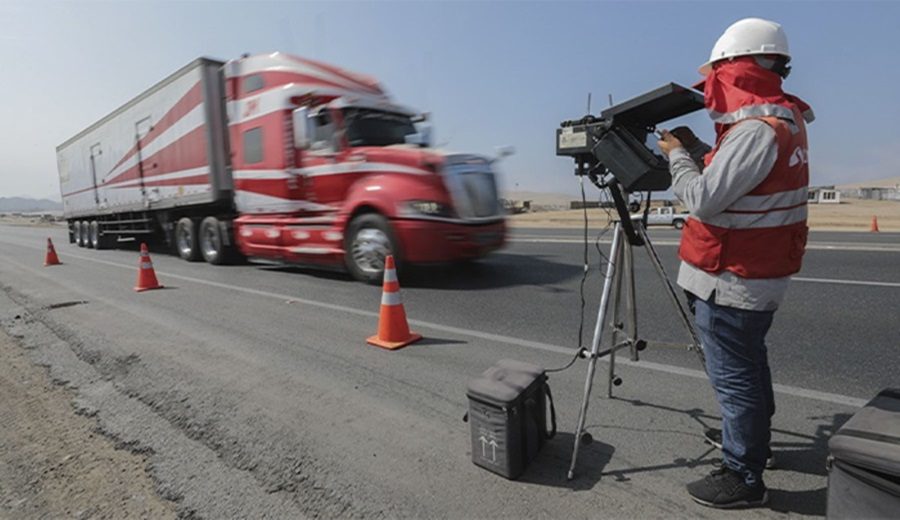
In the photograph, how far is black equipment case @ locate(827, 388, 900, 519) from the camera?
4.94 feet

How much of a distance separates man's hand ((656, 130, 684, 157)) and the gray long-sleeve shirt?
4 cm

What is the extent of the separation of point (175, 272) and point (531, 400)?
962 centimetres

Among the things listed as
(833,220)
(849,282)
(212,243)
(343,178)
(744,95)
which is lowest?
(849,282)

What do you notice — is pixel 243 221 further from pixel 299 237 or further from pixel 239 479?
pixel 239 479

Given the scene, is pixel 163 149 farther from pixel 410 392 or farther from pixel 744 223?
pixel 744 223

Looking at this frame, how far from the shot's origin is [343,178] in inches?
311

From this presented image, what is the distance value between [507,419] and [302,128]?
7298mm

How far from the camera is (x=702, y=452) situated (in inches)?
101

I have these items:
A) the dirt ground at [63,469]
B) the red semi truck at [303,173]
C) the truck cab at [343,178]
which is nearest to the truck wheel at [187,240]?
the red semi truck at [303,173]

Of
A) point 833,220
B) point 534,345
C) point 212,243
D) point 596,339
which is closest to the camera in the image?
point 596,339

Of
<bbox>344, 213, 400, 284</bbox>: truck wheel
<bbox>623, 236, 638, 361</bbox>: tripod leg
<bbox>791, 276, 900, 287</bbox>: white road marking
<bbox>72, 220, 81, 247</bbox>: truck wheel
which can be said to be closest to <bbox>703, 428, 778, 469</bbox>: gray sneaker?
<bbox>623, 236, 638, 361</bbox>: tripod leg

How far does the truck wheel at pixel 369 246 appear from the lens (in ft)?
24.2

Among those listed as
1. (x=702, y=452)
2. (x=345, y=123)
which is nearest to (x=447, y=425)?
(x=702, y=452)

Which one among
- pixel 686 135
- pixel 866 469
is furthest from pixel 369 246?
pixel 866 469
